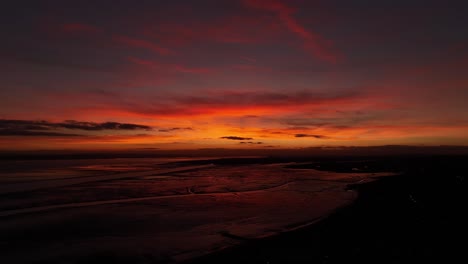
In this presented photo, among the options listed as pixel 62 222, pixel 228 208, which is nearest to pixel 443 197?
pixel 228 208

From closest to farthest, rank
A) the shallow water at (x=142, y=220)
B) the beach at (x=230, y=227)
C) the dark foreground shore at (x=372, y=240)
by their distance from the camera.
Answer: the dark foreground shore at (x=372, y=240) < the beach at (x=230, y=227) < the shallow water at (x=142, y=220)

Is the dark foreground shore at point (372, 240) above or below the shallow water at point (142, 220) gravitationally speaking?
above

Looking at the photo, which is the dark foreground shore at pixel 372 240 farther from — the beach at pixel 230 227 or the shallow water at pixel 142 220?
the shallow water at pixel 142 220

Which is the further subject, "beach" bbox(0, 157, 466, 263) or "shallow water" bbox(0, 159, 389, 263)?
"shallow water" bbox(0, 159, 389, 263)

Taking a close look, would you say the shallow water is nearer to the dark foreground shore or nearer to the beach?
the beach

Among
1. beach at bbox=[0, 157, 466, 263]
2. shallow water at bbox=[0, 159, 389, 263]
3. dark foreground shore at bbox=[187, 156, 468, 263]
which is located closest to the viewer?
dark foreground shore at bbox=[187, 156, 468, 263]

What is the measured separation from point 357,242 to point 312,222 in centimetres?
417

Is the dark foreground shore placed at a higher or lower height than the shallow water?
higher

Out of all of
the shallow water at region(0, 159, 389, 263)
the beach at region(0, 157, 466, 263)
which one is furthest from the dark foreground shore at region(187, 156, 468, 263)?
the shallow water at region(0, 159, 389, 263)

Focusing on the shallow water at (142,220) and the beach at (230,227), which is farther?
the shallow water at (142,220)

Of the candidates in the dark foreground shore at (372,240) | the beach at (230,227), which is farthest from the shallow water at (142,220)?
the dark foreground shore at (372,240)

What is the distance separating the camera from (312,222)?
51.6 feet

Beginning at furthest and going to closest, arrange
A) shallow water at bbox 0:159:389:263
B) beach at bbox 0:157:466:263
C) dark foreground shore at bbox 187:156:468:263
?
1. shallow water at bbox 0:159:389:263
2. beach at bbox 0:157:466:263
3. dark foreground shore at bbox 187:156:468:263

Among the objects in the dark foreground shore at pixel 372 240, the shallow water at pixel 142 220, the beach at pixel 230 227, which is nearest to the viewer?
the dark foreground shore at pixel 372 240
